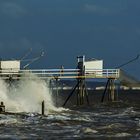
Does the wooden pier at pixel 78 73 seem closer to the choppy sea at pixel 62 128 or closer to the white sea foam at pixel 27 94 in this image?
the white sea foam at pixel 27 94

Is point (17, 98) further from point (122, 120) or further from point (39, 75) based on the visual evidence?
point (122, 120)

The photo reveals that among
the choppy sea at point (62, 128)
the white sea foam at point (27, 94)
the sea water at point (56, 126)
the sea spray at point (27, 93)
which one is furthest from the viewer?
the sea spray at point (27, 93)

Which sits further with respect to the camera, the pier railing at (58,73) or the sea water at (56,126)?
the pier railing at (58,73)

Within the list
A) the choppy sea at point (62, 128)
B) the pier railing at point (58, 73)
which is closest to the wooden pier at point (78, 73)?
the pier railing at point (58, 73)

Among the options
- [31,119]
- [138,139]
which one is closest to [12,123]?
[31,119]

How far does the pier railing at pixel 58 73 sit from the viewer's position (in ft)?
208

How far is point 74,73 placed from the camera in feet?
221

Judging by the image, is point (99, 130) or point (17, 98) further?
point (17, 98)

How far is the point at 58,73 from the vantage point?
64.9 meters

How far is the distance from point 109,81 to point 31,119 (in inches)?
990

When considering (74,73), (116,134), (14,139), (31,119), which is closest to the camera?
(14,139)

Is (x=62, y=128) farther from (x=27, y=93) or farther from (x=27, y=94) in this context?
(x=27, y=93)

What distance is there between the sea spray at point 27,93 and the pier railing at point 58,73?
1.75 feet

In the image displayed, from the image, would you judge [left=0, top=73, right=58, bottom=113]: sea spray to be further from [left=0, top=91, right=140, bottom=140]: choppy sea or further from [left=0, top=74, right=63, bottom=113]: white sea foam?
[left=0, top=91, right=140, bottom=140]: choppy sea
